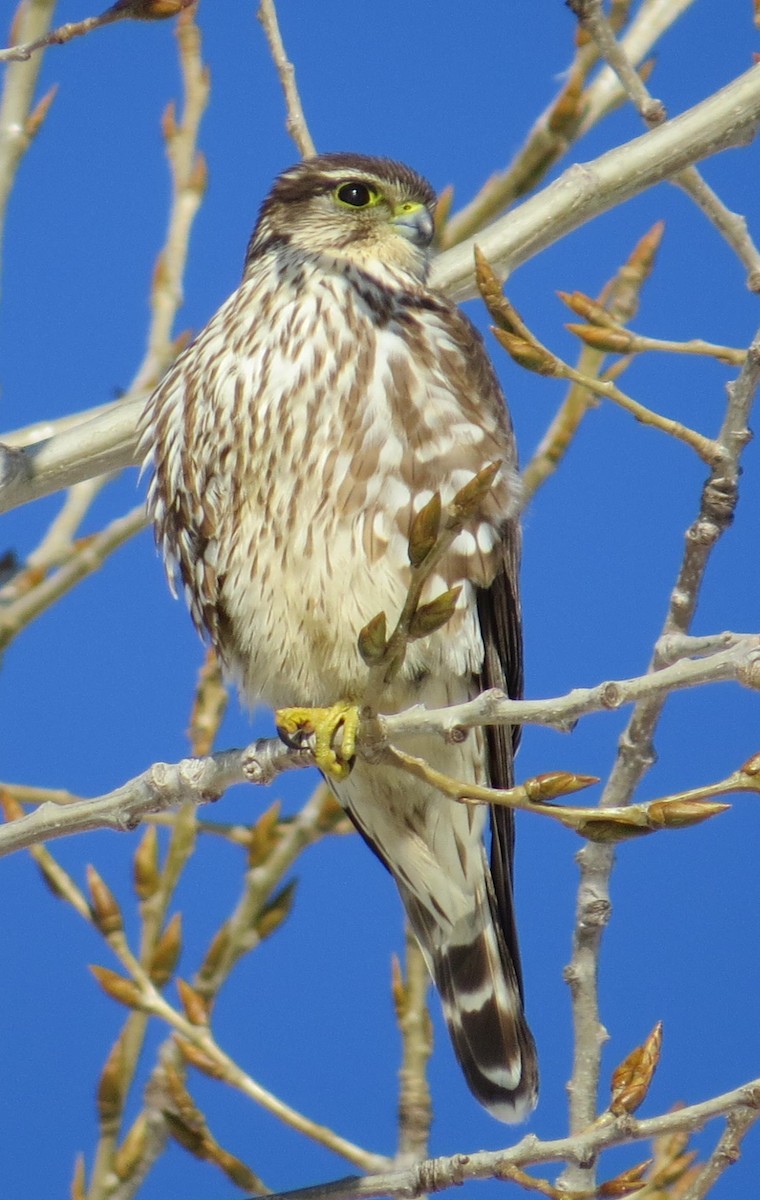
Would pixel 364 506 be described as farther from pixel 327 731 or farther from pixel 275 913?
pixel 275 913

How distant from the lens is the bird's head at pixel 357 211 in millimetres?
2999

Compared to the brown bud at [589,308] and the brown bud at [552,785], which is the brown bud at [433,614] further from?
the brown bud at [589,308]

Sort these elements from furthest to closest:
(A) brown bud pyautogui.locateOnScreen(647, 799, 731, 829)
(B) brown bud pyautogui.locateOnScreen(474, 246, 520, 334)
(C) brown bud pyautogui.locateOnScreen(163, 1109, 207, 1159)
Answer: (C) brown bud pyautogui.locateOnScreen(163, 1109, 207, 1159), (B) brown bud pyautogui.locateOnScreen(474, 246, 520, 334), (A) brown bud pyautogui.locateOnScreen(647, 799, 731, 829)

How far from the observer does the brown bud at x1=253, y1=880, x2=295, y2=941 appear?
2875 millimetres

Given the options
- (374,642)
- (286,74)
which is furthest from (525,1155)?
(286,74)

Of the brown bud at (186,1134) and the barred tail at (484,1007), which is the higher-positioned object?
the barred tail at (484,1007)

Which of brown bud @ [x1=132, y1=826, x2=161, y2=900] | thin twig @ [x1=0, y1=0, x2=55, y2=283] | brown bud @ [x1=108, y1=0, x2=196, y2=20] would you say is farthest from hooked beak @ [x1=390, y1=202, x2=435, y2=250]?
brown bud @ [x1=132, y1=826, x2=161, y2=900]

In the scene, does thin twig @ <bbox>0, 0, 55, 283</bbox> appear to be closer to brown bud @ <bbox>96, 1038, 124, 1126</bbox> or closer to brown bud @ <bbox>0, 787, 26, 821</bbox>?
brown bud @ <bbox>0, 787, 26, 821</bbox>

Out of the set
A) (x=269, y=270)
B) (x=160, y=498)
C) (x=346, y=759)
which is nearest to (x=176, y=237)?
(x=269, y=270)

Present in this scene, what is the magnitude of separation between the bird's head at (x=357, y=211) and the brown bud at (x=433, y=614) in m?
1.47

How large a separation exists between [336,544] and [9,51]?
2.99 feet

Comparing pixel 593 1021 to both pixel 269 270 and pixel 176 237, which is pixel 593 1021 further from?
pixel 176 237

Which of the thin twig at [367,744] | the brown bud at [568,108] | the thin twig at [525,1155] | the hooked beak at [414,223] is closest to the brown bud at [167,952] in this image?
the thin twig at [367,744]

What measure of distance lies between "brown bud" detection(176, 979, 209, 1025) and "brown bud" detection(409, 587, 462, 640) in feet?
4.48
